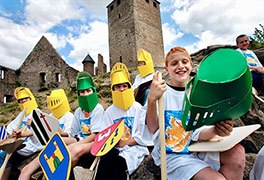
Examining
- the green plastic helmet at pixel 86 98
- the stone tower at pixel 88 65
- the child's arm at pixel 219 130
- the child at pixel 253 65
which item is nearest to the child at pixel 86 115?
the green plastic helmet at pixel 86 98

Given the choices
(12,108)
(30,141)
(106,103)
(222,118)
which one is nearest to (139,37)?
(12,108)

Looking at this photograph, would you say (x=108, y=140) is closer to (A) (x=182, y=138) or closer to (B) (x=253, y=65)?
(A) (x=182, y=138)

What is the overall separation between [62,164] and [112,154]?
0.52 m

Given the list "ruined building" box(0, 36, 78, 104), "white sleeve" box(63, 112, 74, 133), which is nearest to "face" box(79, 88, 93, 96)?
"white sleeve" box(63, 112, 74, 133)

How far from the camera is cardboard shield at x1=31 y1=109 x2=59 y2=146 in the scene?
2342mm

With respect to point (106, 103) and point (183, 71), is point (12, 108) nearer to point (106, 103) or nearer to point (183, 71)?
point (106, 103)

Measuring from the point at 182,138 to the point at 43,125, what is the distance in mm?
1561

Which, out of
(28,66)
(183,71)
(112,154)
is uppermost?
(28,66)

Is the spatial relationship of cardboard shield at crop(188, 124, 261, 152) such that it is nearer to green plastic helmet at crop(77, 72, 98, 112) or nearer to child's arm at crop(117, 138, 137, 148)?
child's arm at crop(117, 138, 137, 148)

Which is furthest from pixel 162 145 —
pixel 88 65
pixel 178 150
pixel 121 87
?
pixel 88 65

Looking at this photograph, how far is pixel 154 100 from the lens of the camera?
1471 millimetres

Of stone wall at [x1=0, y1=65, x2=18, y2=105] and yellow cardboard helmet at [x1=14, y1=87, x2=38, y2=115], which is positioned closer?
yellow cardboard helmet at [x1=14, y1=87, x2=38, y2=115]

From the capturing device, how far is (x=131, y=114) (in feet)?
7.67

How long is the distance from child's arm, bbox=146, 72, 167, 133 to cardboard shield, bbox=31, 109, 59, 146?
50.9 inches
